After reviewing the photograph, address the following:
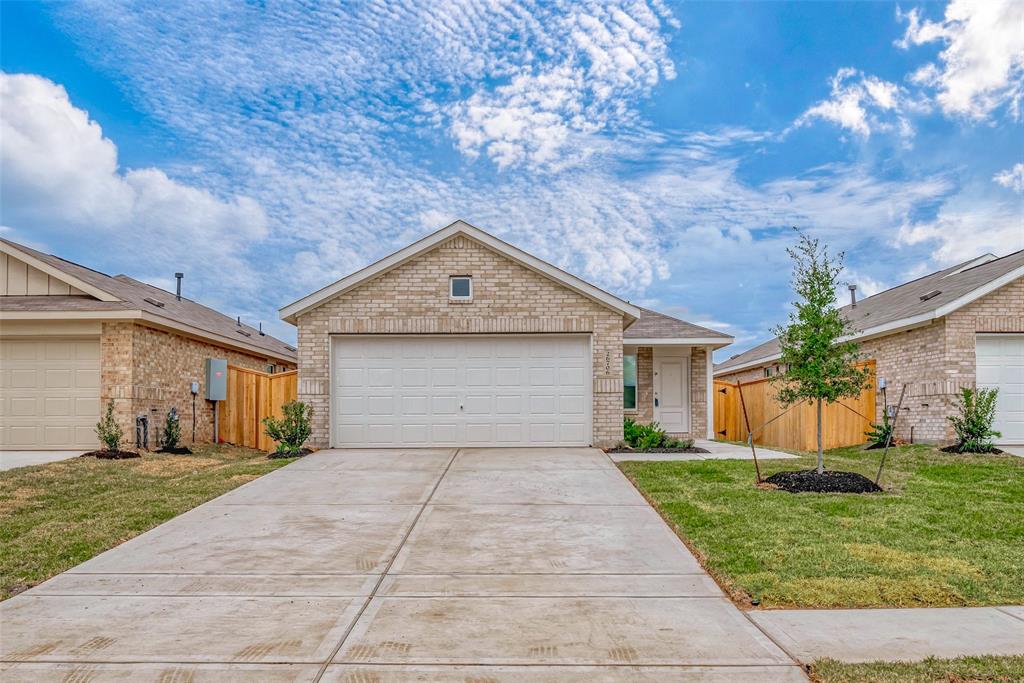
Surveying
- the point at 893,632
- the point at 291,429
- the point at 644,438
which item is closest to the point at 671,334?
the point at 644,438

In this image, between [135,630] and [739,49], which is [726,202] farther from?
[135,630]

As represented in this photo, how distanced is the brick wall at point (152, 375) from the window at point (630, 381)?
1088 centimetres

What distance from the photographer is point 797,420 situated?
19.2 m

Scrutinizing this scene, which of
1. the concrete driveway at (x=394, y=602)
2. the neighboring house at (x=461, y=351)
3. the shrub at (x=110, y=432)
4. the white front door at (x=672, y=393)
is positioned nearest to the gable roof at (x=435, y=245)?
the neighboring house at (x=461, y=351)

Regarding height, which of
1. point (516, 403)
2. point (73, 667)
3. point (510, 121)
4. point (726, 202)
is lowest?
point (73, 667)

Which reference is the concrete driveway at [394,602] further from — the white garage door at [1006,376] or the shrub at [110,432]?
the white garage door at [1006,376]

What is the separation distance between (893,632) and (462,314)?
11244mm

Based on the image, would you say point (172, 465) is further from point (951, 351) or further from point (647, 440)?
point (951, 351)

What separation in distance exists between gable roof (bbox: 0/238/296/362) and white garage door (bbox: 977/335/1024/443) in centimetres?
1802

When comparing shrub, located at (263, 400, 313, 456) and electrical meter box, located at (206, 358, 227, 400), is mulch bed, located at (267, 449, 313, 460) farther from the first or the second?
electrical meter box, located at (206, 358, 227, 400)

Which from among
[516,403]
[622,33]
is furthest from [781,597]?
[622,33]

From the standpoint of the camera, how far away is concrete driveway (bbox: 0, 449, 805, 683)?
4441mm

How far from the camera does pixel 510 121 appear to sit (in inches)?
695

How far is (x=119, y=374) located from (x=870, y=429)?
17.5 metres
